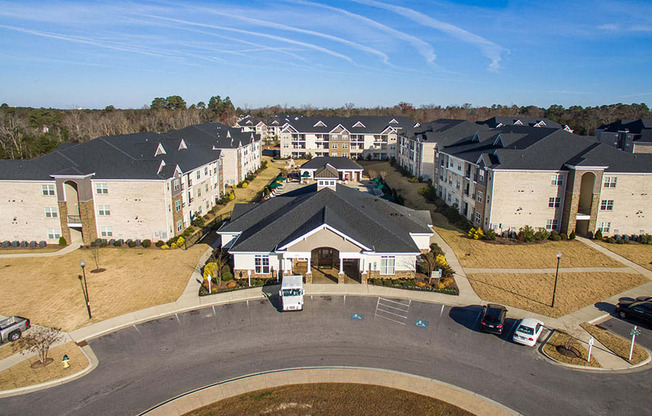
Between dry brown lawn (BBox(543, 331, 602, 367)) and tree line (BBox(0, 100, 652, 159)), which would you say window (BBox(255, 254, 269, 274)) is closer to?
dry brown lawn (BBox(543, 331, 602, 367))

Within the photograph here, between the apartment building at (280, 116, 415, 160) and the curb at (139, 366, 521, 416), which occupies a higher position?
the apartment building at (280, 116, 415, 160)

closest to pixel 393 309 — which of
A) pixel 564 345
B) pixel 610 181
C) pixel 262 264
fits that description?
pixel 564 345

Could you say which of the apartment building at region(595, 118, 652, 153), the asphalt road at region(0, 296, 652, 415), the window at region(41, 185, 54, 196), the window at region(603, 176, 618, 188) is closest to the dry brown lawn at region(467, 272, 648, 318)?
the asphalt road at region(0, 296, 652, 415)

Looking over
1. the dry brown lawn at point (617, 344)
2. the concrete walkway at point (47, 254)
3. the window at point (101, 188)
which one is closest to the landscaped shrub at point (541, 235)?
the dry brown lawn at point (617, 344)

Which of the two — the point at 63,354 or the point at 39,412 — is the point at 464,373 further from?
the point at 63,354

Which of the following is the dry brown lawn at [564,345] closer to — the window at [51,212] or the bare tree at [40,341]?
the bare tree at [40,341]
